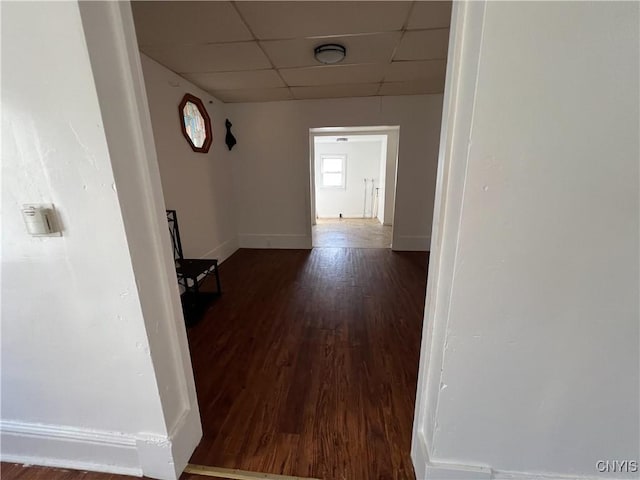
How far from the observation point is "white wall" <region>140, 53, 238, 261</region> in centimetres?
230

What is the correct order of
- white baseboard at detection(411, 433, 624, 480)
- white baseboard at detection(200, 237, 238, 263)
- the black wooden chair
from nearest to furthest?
1. white baseboard at detection(411, 433, 624, 480)
2. the black wooden chair
3. white baseboard at detection(200, 237, 238, 263)

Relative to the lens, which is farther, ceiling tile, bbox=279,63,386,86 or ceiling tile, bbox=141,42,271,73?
ceiling tile, bbox=279,63,386,86

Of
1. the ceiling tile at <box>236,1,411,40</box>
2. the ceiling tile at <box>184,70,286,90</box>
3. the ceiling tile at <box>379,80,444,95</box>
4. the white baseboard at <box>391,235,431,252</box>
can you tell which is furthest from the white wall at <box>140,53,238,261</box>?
the white baseboard at <box>391,235,431,252</box>

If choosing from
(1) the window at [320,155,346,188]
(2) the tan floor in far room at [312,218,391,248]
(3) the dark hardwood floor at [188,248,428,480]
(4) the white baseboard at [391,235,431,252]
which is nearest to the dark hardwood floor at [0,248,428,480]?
(3) the dark hardwood floor at [188,248,428,480]

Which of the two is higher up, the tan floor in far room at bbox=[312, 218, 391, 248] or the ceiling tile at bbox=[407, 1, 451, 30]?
the ceiling tile at bbox=[407, 1, 451, 30]

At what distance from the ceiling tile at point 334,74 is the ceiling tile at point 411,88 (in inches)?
10.8

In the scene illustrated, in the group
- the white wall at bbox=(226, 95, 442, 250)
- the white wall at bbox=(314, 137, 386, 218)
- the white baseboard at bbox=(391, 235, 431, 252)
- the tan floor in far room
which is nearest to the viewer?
the white wall at bbox=(226, 95, 442, 250)

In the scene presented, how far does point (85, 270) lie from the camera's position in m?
0.86

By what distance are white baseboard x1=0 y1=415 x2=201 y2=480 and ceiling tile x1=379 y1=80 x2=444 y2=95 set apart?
11.2 ft

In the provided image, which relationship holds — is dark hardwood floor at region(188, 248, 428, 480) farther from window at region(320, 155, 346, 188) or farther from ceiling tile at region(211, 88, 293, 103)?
window at region(320, 155, 346, 188)

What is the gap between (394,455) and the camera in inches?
45.2

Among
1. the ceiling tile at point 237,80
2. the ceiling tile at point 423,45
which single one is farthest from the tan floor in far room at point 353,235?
the ceiling tile at point 423,45

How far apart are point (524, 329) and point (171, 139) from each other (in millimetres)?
2895

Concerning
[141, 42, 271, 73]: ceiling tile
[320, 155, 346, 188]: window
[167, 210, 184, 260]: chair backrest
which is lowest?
[167, 210, 184, 260]: chair backrest
